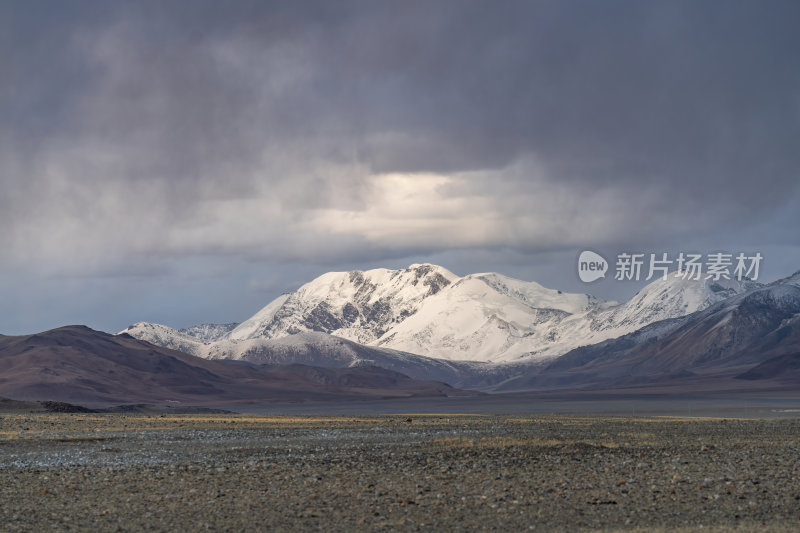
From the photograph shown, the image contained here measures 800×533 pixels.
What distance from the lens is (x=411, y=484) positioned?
108ft

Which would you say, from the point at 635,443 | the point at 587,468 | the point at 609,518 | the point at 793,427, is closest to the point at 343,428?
the point at 635,443

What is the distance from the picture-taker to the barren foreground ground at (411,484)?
26.1 m

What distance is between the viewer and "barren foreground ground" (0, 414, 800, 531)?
85.7 ft

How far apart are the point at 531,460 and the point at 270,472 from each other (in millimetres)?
A: 10926

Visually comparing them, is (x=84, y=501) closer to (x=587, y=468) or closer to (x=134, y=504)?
(x=134, y=504)

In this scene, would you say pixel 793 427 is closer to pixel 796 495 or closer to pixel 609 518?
pixel 796 495

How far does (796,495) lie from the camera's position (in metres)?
29.0

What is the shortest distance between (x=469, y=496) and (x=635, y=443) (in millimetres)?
22656

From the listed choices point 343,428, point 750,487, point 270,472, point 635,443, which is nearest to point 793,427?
point 635,443

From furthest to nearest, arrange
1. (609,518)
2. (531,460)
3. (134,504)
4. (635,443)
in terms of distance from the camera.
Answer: (635,443), (531,460), (134,504), (609,518)

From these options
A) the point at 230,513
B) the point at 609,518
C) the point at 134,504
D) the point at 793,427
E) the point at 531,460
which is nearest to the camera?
the point at 609,518

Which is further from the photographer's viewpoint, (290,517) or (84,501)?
(84,501)

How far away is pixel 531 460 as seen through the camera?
131ft

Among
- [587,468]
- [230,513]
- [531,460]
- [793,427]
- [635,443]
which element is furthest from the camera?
[793,427]
